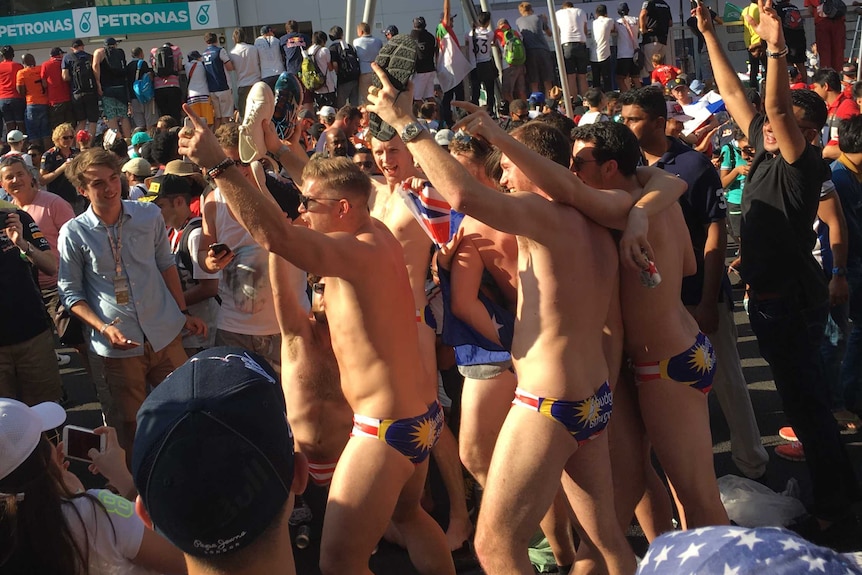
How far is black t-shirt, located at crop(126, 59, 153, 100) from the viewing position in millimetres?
16031

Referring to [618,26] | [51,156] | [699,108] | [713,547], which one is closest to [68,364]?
[51,156]

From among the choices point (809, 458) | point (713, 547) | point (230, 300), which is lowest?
point (809, 458)

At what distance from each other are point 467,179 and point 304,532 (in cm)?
242

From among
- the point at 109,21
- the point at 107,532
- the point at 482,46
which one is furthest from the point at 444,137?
the point at 109,21

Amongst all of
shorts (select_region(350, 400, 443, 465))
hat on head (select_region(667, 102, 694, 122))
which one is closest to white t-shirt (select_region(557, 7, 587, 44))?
hat on head (select_region(667, 102, 694, 122))

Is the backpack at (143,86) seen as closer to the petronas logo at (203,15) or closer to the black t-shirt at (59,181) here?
the black t-shirt at (59,181)

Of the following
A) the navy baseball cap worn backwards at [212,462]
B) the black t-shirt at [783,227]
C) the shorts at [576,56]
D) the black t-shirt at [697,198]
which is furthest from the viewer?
the shorts at [576,56]

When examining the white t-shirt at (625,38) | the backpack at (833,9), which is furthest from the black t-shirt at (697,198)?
the backpack at (833,9)

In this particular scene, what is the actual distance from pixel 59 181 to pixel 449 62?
286 inches

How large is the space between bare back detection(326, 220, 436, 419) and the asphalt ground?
1.24 meters

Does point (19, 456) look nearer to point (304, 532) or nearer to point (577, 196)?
point (577, 196)

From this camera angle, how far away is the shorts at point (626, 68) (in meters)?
17.4

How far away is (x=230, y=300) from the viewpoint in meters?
5.11

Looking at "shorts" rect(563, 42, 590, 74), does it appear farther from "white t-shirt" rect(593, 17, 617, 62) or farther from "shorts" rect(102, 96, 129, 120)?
"shorts" rect(102, 96, 129, 120)
